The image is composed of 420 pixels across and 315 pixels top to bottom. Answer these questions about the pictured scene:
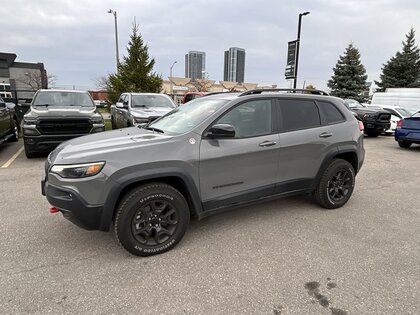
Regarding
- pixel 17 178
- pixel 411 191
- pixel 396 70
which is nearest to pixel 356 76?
pixel 396 70

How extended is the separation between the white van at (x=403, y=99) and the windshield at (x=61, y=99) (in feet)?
62.4

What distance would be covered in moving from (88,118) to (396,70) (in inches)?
1406

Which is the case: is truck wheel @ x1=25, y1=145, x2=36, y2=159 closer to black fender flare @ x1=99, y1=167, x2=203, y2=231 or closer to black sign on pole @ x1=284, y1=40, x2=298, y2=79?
black fender flare @ x1=99, y1=167, x2=203, y2=231

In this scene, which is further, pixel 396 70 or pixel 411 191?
pixel 396 70

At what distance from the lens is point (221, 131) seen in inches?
130

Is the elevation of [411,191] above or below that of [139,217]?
below

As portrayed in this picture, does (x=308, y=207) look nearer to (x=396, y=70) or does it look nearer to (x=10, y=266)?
(x=10, y=266)

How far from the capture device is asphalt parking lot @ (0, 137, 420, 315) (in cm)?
251

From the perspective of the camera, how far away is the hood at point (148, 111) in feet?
29.4

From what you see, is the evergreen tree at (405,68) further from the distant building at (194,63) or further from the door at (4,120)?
the distant building at (194,63)

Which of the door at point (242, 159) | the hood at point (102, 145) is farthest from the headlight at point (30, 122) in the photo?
the door at point (242, 159)

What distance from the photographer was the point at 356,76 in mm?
32031

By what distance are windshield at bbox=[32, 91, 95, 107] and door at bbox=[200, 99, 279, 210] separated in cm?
623

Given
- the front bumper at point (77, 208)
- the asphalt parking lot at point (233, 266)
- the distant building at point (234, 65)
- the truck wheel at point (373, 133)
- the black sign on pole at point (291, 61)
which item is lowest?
the truck wheel at point (373, 133)
